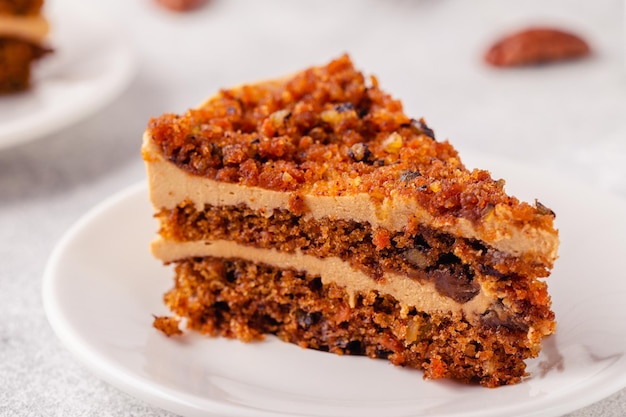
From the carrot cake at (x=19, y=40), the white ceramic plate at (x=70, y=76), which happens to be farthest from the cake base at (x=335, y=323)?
the carrot cake at (x=19, y=40)

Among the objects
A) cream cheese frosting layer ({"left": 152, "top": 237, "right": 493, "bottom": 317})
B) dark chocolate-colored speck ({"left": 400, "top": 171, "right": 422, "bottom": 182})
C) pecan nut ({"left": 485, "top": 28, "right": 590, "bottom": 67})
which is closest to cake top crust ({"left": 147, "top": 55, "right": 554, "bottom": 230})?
dark chocolate-colored speck ({"left": 400, "top": 171, "right": 422, "bottom": 182})

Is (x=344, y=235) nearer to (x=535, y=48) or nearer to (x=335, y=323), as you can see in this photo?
(x=335, y=323)

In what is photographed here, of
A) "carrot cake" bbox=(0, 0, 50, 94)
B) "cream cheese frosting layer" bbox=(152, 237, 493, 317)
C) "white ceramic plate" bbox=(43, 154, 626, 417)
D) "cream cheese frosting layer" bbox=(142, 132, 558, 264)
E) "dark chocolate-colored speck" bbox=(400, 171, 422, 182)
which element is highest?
"carrot cake" bbox=(0, 0, 50, 94)

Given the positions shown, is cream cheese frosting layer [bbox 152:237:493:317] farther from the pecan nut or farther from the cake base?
the pecan nut

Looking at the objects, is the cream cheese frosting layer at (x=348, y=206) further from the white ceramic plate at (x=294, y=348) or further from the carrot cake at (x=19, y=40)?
the carrot cake at (x=19, y=40)

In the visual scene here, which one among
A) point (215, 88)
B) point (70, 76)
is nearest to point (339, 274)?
point (70, 76)
